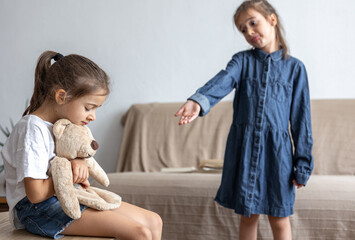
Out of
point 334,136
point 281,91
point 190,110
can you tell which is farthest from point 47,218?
point 334,136

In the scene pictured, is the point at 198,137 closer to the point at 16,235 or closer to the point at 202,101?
the point at 202,101

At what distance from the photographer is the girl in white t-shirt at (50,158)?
47.4 inches

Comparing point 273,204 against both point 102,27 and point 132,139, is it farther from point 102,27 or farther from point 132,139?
point 102,27

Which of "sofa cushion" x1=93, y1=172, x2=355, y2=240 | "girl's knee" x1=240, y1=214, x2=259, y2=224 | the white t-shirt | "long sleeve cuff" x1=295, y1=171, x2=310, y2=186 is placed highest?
the white t-shirt

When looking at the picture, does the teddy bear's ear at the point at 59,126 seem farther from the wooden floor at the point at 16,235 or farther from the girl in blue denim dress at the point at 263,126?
the girl in blue denim dress at the point at 263,126

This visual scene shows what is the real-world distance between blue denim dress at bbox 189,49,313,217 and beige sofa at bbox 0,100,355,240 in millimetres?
416

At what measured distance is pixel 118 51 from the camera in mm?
3459

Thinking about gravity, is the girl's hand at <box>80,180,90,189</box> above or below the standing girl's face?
below

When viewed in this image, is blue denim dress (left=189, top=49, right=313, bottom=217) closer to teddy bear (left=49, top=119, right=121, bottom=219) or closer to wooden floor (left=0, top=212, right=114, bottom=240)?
teddy bear (left=49, top=119, right=121, bottom=219)

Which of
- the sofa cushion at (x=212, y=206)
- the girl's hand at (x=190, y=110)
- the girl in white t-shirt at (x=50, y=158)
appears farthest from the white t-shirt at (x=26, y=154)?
the sofa cushion at (x=212, y=206)

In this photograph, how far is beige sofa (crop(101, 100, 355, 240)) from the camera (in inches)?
84.0

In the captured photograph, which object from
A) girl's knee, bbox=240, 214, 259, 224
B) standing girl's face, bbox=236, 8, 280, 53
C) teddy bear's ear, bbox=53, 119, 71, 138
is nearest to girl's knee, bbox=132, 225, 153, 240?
teddy bear's ear, bbox=53, 119, 71, 138

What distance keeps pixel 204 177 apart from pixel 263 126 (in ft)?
2.32

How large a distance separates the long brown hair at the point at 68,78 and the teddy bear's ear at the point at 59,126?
0.23 ft
